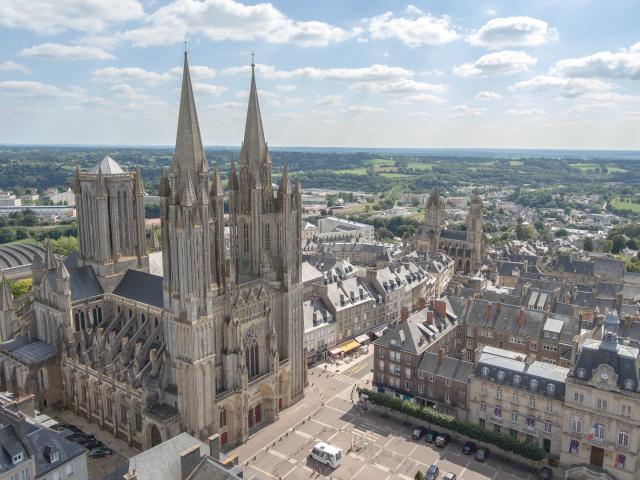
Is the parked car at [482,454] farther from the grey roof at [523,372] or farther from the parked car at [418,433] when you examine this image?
the grey roof at [523,372]

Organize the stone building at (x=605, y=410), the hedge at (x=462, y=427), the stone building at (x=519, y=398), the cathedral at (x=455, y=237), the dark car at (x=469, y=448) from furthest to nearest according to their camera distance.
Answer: the cathedral at (x=455, y=237) → the dark car at (x=469, y=448) → the stone building at (x=519, y=398) → the hedge at (x=462, y=427) → the stone building at (x=605, y=410)

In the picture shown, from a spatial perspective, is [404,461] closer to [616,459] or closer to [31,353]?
[616,459]

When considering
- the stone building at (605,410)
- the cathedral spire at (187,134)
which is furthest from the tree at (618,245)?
the cathedral spire at (187,134)

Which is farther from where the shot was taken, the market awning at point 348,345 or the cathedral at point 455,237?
the cathedral at point 455,237

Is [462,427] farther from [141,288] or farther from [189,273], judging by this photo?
[141,288]

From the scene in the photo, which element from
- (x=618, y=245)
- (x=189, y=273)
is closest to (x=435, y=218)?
(x=618, y=245)

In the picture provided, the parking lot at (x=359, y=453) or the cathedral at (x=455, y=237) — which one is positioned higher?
the cathedral at (x=455, y=237)
